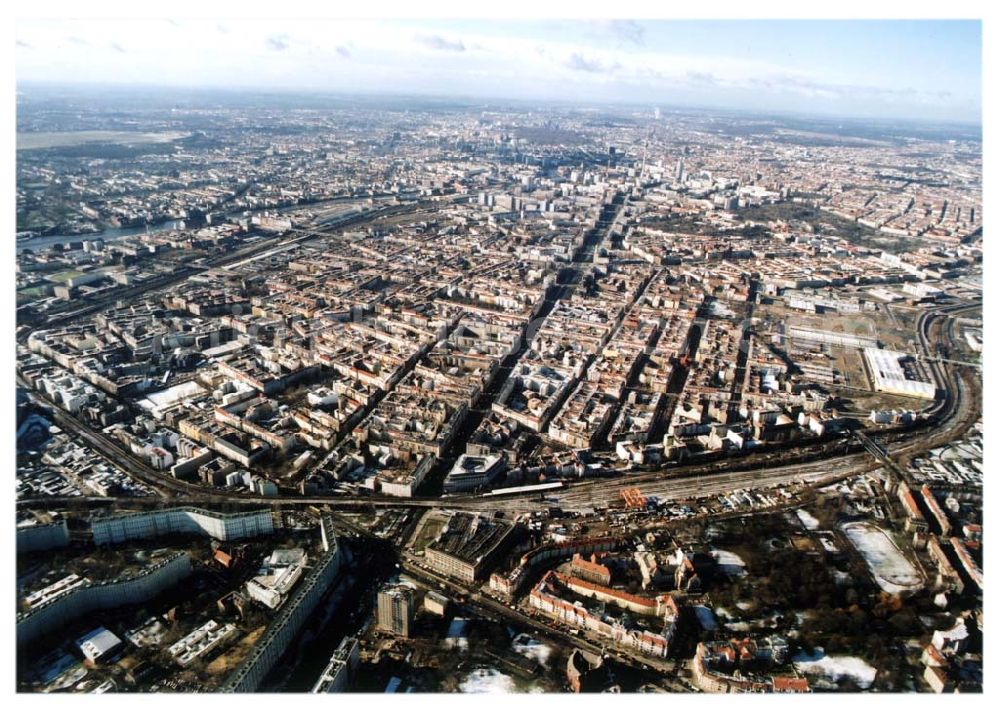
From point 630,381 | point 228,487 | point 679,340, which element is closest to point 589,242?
point 679,340

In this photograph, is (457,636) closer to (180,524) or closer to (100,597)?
(100,597)

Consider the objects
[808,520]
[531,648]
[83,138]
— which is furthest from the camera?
[83,138]

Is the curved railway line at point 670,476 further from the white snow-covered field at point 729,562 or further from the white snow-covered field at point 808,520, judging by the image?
the white snow-covered field at point 729,562

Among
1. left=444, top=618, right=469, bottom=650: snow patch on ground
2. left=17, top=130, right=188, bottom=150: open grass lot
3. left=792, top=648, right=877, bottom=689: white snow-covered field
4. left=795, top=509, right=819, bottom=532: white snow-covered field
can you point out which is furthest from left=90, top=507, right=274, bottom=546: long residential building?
left=17, top=130, right=188, bottom=150: open grass lot

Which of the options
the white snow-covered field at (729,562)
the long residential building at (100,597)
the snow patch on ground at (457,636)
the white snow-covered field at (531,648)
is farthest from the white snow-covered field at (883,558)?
the long residential building at (100,597)

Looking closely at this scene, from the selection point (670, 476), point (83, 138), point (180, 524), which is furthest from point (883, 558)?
point (83, 138)

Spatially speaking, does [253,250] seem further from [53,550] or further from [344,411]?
[53,550]
